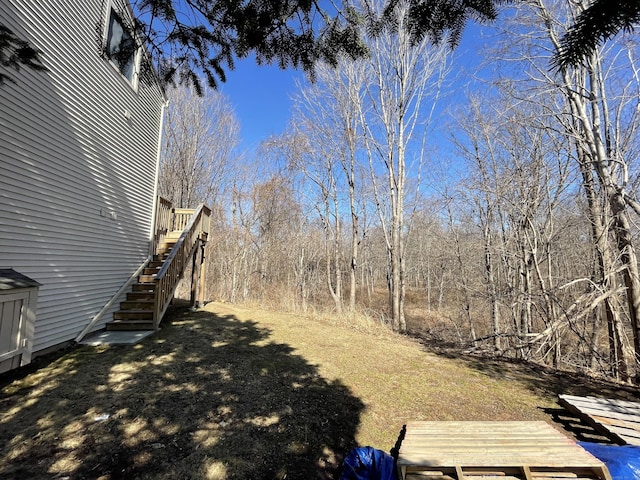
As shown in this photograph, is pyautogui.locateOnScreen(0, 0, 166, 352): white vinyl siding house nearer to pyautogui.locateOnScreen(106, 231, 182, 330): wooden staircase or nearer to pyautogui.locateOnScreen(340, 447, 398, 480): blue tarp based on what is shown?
pyautogui.locateOnScreen(106, 231, 182, 330): wooden staircase

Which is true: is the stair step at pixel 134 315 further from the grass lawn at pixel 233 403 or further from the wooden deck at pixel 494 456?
the wooden deck at pixel 494 456

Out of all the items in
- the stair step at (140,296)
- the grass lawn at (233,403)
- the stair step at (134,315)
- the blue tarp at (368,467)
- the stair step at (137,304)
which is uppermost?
the stair step at (140,296)

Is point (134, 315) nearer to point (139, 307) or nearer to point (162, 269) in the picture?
point (139, 307)

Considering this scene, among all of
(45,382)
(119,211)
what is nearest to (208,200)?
(119,211)

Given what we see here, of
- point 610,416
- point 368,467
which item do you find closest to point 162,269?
point 368,467

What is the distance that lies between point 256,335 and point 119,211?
4165 mm

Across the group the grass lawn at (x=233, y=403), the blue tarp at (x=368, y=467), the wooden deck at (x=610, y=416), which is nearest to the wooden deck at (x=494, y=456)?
the blue tarp at (x=368, y=467)

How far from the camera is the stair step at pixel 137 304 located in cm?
663

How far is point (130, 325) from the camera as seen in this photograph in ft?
20.4

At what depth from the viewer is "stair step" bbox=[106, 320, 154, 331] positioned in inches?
242

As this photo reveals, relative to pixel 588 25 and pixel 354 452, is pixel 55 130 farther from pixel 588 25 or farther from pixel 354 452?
pixel 588 25

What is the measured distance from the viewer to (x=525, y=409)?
3773 mm

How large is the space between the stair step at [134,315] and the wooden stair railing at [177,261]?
0.27m

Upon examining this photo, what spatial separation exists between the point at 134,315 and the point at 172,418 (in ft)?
13.4
